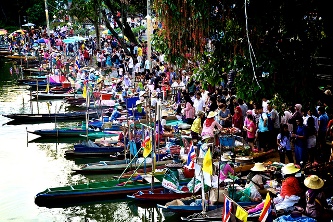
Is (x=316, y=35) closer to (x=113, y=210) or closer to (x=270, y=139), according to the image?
(x=270, y=139)

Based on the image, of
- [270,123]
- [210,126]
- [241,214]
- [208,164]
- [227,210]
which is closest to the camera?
[241,214]

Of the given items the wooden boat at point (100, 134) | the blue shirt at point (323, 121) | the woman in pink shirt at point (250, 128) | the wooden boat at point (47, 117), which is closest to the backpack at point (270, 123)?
the woman in pink shirt at point (250, 128)

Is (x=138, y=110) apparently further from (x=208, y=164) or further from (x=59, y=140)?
(x=208, y=164)

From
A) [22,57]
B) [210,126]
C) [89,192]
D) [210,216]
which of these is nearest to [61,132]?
[89,192]

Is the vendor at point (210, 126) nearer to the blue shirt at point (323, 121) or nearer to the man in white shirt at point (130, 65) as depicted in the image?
the blue shirt at point (323, 121)

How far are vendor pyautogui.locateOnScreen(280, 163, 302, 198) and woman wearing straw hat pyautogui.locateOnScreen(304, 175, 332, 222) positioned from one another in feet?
2.70

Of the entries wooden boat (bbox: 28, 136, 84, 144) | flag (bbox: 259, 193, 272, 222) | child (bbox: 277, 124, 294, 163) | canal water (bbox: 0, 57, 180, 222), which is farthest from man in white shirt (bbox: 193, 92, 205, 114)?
flag (bbox: 259, 193, 272, 222)

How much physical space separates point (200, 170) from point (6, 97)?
24747 mm

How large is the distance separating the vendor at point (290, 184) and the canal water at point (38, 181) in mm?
3112

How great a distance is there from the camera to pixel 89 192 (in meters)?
16.9

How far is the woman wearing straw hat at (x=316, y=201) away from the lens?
39.8ft

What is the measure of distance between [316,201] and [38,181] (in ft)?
33.9

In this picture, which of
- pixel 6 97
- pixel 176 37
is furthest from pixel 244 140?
pixel 6 97

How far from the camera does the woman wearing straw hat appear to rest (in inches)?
477
